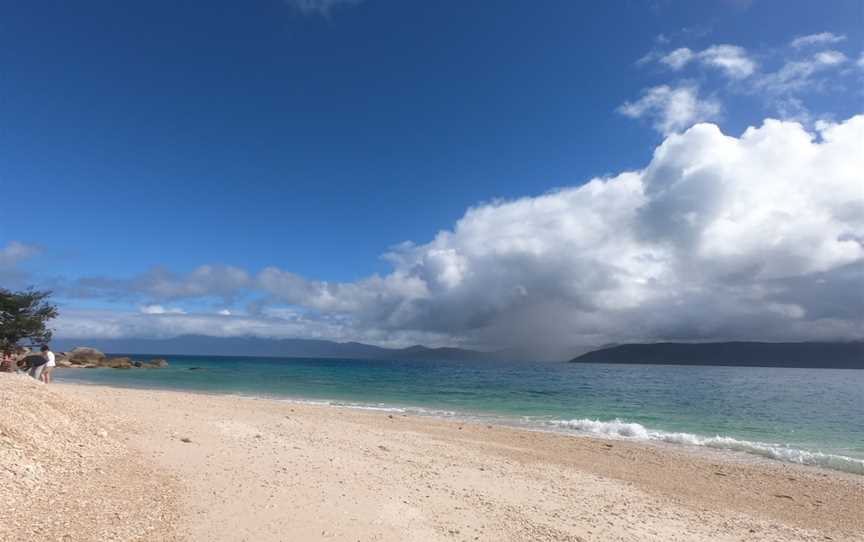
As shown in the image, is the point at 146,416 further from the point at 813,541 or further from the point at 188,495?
the point at 813,541

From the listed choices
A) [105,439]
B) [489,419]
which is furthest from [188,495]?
[489,419]

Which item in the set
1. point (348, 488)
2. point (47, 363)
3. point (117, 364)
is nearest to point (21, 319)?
point (47, 363)

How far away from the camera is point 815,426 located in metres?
28.3

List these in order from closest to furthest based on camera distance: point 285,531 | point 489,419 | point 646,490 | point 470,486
A: point 285,531
point 470,486
point 646,490
point 489,419

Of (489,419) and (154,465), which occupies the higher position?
(154,465)

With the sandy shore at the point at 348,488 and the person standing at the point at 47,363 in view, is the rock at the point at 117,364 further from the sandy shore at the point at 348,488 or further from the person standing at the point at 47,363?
the sandy shore at the point at 348,488

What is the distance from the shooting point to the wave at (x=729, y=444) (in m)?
17.8

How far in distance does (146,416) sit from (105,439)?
4.57 meters

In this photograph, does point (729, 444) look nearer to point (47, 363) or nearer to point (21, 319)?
point (47, 363)

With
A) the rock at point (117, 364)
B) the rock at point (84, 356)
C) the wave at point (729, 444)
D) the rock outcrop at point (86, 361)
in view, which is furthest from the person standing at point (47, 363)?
the rock at point (117, 364)

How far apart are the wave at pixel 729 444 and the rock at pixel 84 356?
85803mm

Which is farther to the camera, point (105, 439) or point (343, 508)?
point (105, 439)

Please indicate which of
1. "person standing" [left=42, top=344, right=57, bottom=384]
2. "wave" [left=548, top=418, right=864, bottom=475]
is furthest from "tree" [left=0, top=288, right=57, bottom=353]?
"wave" [left=548, top=418, right=864, bottom=475]

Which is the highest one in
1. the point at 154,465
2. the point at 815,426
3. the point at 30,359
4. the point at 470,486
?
the point at 30,359
